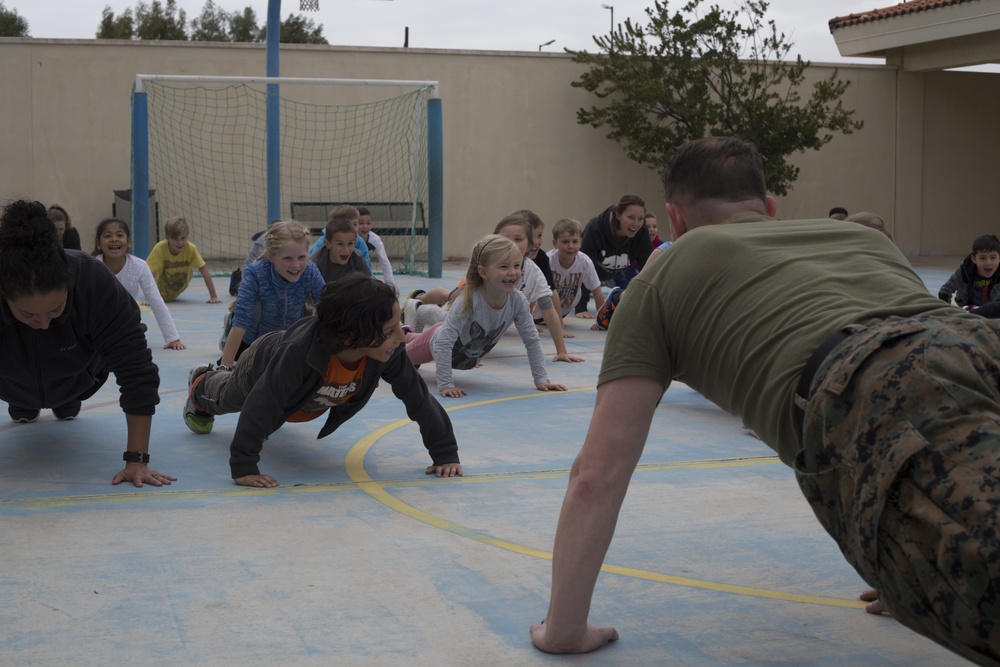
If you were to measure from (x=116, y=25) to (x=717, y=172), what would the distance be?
166 feet

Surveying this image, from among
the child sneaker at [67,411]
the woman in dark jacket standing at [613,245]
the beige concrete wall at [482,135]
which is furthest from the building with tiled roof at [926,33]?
the child sneaker at [67,411]

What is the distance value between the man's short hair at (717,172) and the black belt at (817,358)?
21.0 inches

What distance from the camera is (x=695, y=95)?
1945 cm

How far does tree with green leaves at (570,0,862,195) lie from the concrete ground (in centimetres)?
1514

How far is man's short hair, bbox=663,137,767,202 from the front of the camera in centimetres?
232

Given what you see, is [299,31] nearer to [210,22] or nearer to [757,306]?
[210,22]

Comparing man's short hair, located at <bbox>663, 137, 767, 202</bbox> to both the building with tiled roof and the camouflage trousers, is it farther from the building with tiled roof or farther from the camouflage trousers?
the building with tiled roof

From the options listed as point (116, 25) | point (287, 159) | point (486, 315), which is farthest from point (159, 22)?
point (486, 315)

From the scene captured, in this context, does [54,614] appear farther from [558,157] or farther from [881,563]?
[558,157]

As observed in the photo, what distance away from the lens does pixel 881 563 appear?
5.73 feet

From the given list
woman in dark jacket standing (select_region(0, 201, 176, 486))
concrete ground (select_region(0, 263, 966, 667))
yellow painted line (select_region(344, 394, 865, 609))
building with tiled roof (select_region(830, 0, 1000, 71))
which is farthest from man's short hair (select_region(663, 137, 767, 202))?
building with tiled roof (select_region(830, 0, 1000, 71))

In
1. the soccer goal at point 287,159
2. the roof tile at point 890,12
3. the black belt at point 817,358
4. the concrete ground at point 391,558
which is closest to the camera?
the black belt at point 817,358

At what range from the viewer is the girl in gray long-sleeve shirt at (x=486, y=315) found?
629 centimetres

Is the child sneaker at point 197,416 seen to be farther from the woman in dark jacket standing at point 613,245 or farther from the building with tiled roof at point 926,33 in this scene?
the building with tiled roof at point 926,33
